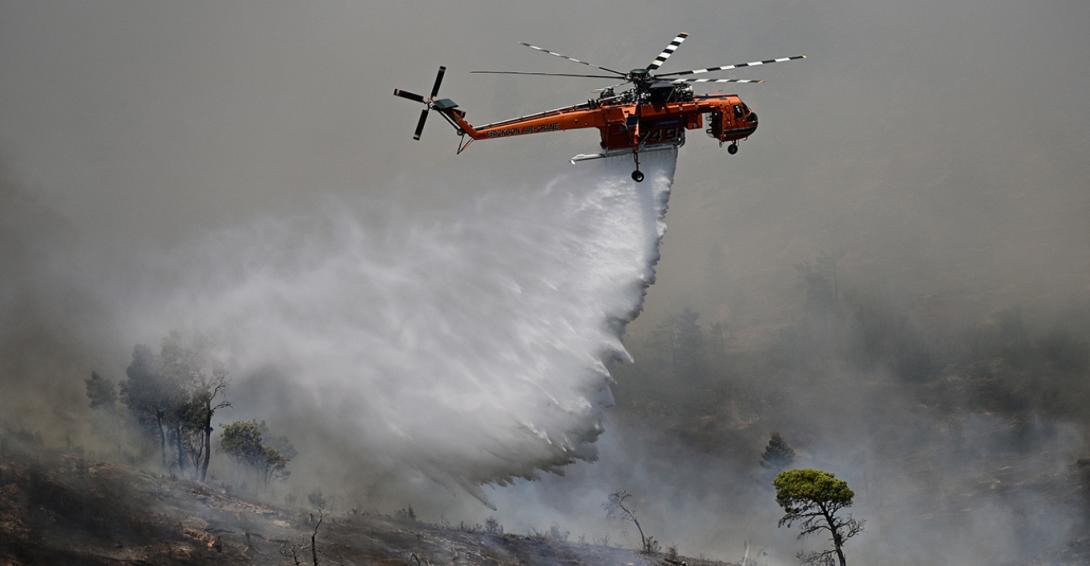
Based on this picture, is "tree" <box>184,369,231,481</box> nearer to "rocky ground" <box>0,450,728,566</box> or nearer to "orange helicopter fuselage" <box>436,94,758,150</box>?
"rocky ground" <box>0,450,728,566</box>

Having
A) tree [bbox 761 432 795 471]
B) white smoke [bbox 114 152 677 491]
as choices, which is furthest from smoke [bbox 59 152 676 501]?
tree [bbox 761 432 795 471]

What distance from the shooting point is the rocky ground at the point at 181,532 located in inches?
2064

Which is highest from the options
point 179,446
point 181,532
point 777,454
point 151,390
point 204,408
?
point 777,454

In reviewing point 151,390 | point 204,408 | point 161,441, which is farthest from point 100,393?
point 204,408

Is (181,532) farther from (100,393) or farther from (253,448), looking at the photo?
(100,393)

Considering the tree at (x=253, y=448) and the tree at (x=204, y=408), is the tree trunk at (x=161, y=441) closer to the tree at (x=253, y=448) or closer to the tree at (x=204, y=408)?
the tree at (x=204, y=408)

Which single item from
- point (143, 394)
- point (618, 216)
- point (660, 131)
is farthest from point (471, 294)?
point (143, 394)

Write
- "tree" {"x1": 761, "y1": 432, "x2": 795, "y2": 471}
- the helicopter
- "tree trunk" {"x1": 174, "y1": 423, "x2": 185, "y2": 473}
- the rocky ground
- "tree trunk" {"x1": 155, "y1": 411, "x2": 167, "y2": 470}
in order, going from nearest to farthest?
1. the rocky ground
2. the helicopter
3. "tree trunk" {"x1": 174, "y1": 423, "x2": 185, "y2": 473}
4. "tree trunk" {"x1": 155, "y1": 411, "x2": 167, "y2": 470}
5. "tree" {"x1": 761, "y1": 432, "x2": 795, "y2": 471}

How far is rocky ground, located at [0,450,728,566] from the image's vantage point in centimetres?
5244

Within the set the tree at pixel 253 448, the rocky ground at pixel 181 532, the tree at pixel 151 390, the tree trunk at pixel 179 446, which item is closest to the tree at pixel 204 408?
the tree trunk at pixel 179 446

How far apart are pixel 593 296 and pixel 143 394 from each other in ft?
111

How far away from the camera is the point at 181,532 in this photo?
55062 millimetres

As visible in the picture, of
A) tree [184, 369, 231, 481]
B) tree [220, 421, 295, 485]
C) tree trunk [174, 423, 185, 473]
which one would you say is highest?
tree [220, 421, 295, 485]

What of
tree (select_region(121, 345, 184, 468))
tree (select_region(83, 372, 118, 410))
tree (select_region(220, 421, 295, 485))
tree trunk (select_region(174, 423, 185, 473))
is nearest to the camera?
tree (select_region(121, 345, 184, 468))
